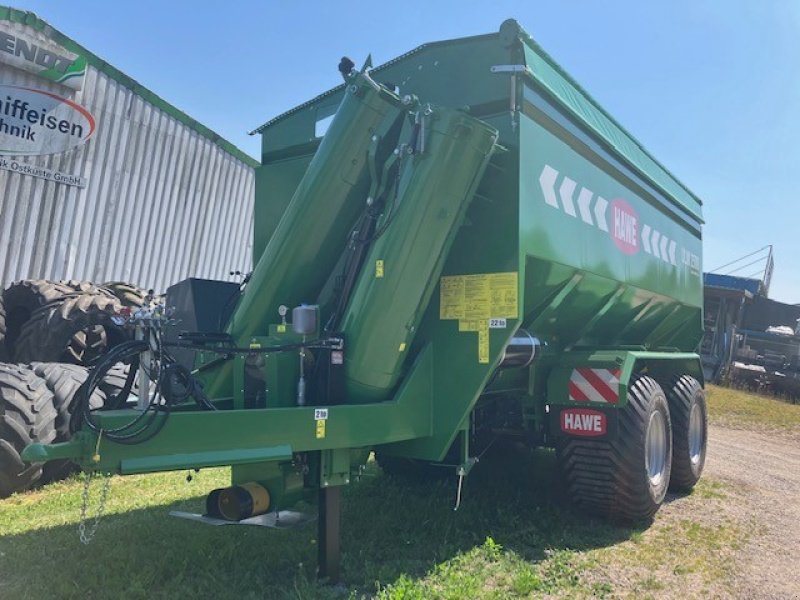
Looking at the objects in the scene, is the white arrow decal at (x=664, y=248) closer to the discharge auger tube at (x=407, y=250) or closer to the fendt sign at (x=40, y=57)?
the discharge auger tube at (x=407, y=250)

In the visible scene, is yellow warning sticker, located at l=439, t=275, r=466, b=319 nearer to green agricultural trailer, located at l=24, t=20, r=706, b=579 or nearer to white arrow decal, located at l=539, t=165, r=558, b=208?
green agricultural trailer, located at l=24, t=20, r=706, b=579

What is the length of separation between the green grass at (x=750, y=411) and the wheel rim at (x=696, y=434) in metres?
6.10

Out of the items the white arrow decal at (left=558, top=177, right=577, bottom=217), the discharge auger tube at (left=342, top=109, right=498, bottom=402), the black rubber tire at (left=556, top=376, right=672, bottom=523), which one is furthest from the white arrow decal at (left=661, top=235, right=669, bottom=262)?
the discharge auger tube at (left=342, top=109, right=498, bottom=402)

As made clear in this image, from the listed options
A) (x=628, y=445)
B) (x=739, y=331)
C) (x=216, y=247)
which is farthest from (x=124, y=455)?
(x=739, y=331)

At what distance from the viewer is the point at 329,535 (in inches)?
129

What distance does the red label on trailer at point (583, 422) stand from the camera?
4.41m

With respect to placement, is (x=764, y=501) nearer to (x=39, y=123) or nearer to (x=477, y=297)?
(x=477, y=297)

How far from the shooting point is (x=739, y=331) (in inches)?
706

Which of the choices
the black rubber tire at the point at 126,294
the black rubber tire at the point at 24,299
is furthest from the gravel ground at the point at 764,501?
the black rubber tire at the point at 24,299

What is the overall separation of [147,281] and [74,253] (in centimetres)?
133

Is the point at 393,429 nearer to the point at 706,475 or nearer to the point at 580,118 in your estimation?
the point at 580,118

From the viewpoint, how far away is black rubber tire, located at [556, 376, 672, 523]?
4.40 m

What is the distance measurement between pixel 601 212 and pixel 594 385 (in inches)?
50.8

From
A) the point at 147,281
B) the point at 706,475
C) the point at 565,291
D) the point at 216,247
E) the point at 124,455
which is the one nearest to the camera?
the point at 124,455
